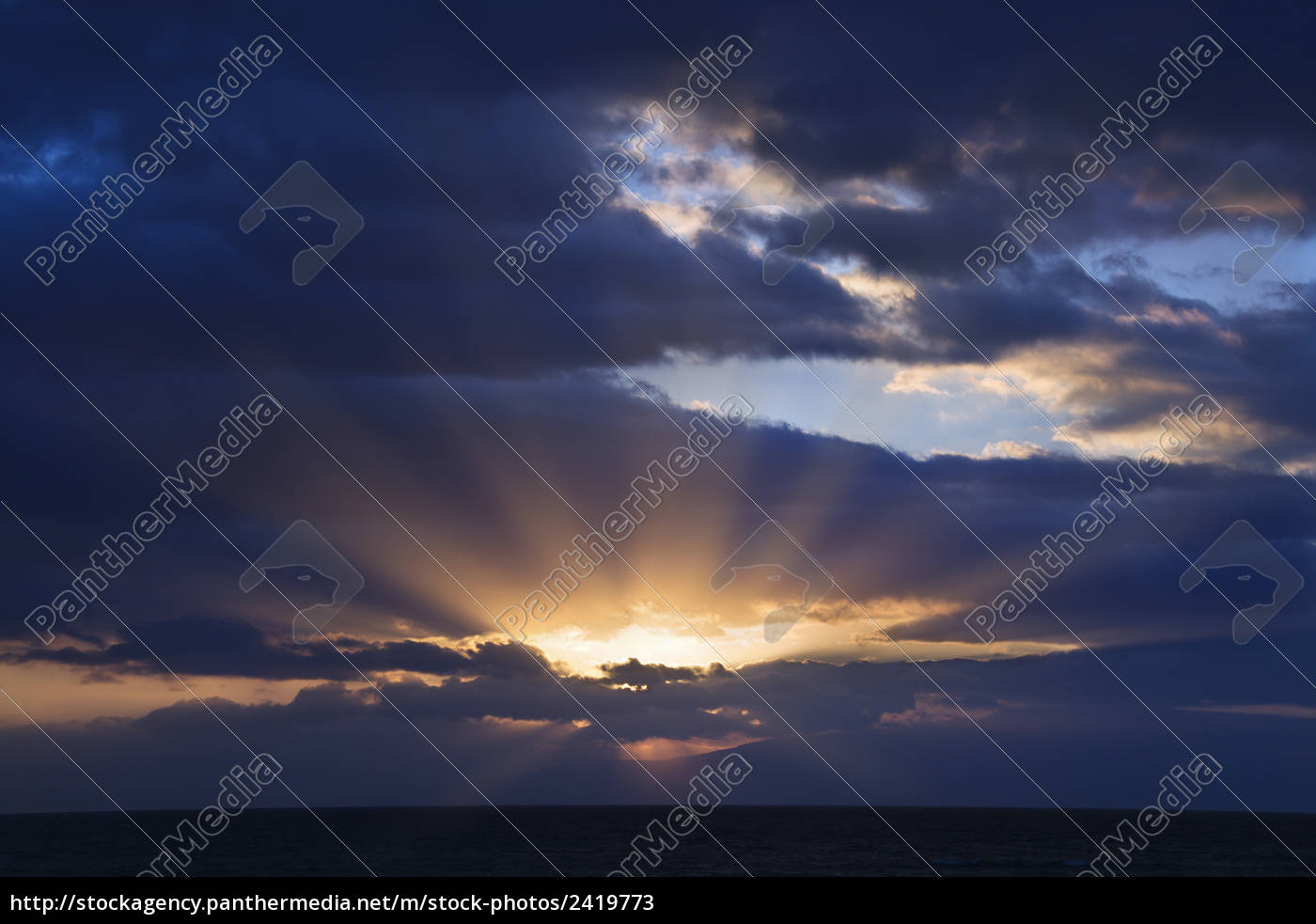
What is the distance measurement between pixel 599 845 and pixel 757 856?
22508mm

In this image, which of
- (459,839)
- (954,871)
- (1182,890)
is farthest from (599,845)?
(1182,890)

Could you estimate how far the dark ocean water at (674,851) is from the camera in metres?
77.2

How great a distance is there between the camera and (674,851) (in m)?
93.5

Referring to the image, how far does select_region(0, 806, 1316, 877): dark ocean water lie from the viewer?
7719 cm

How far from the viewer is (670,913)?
2323 centimetres

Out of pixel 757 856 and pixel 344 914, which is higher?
pixel 757 856

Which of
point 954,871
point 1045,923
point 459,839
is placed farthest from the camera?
point 459,839

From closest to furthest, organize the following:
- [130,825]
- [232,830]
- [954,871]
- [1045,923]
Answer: [1045,923] → [954,871] → [232,830] → [130,825]

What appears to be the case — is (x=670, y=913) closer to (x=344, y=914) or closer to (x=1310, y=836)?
(x=344, y=914)

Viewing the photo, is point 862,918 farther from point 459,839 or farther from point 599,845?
point 459,839

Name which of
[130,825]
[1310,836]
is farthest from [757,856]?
[130,825]

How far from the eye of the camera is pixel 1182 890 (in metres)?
26.1

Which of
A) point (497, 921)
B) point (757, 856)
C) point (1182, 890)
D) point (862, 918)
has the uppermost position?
point (757, 856)

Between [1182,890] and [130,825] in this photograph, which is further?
[130,825]
